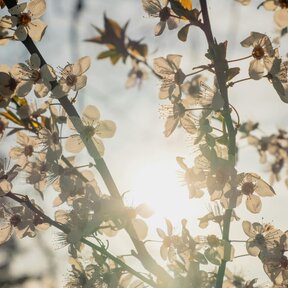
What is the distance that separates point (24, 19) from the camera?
1.91 meters

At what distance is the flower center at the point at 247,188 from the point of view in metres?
1.88

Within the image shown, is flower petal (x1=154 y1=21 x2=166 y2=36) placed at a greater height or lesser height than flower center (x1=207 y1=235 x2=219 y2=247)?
greater

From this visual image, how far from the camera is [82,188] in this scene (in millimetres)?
2053

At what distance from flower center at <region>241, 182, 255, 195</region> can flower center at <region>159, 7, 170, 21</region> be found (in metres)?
0.74

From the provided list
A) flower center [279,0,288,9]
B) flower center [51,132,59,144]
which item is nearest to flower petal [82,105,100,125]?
flower center [51,132,59,144]

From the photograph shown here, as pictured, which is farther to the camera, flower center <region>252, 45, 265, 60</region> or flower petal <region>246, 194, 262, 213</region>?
flower petal <region>246, 194, 262, 213</region>

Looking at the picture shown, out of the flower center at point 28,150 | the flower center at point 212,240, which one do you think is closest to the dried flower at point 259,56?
the flower center at point 212,240

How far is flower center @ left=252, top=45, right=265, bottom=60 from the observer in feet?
5.80

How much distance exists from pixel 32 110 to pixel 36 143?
0.49ft

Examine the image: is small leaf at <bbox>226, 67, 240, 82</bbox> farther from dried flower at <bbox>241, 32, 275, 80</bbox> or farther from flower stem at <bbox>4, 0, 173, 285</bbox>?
flower stem at <bbox>4, 0, 173, 285</bbox>

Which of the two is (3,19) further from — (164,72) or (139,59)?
(139,59)

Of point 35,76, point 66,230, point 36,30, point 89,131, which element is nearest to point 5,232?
point 66,230

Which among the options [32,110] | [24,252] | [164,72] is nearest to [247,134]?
[164,72]

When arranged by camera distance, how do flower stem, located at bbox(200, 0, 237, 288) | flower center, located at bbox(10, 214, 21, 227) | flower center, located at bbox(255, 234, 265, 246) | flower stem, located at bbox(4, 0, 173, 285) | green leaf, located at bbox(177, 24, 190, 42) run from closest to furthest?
flower stem, located at bbox(200, 0, 237, 288) → green leaf, located at bbox(177, 24, 190, 42) → flower stem, located at bbox(4, 0, 173, 285) → flower center, located at bbox(255, 234, 265, 246) → flower center, located at bbox(10, 214, 21, 227)
